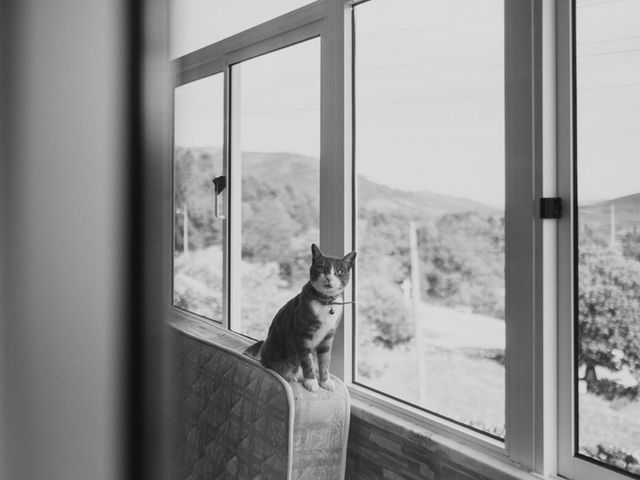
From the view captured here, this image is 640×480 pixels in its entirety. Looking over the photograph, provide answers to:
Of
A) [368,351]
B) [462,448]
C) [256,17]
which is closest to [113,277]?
[462,448]

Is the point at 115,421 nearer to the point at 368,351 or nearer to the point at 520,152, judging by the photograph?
the point at 520,152

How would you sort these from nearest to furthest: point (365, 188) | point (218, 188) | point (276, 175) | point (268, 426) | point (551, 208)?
1. point (551, 208)
2. point (268, 426)
3. point (365, 188)
4. point (276, 175)
5. point (218, 188)

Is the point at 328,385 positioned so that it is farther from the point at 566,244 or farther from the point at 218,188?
the point at 218,188

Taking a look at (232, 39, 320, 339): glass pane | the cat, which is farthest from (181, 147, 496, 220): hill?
the cat

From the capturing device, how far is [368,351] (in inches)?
85.6

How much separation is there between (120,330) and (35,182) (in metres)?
0.05

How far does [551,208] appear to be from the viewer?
4.83 feet

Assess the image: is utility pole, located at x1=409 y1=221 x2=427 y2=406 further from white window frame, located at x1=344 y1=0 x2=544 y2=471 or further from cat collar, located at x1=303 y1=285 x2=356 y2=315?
white window frame, located at x1=344 y1=0 x2=544 y2=471

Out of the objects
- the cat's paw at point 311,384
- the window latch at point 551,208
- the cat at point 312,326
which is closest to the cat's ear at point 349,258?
the cat at point 312,326

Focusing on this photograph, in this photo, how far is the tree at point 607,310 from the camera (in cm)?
134

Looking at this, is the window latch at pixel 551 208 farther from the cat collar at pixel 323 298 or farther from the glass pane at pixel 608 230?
the cat collar at pixel 323 298

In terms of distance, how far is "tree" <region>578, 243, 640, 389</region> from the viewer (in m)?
1.34

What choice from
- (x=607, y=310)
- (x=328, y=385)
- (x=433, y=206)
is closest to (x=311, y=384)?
(x=328, y=385)

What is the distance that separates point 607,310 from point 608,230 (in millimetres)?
188
